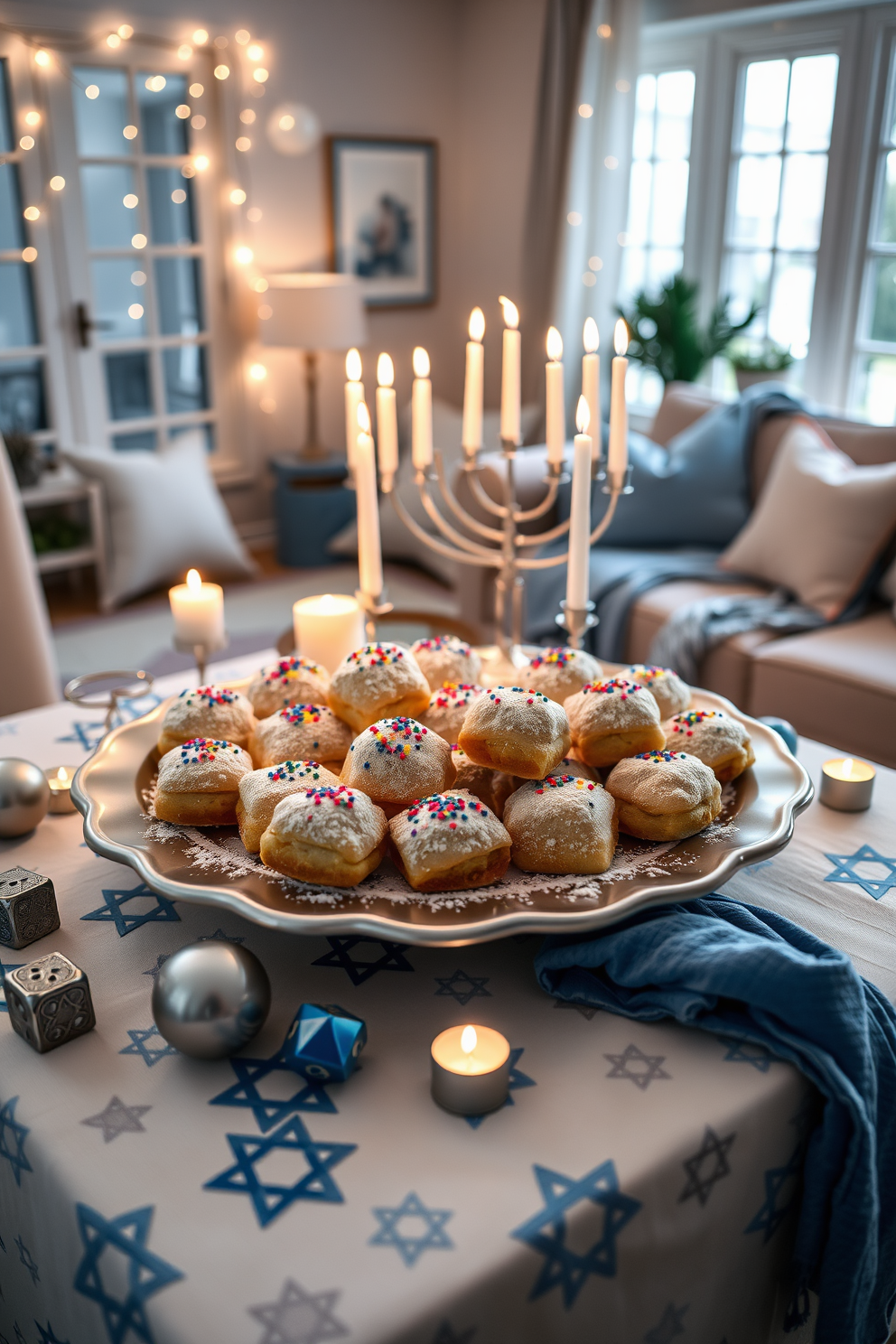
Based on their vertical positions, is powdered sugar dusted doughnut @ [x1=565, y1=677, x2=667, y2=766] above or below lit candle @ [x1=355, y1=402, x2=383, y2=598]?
below

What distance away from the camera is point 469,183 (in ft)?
15.4

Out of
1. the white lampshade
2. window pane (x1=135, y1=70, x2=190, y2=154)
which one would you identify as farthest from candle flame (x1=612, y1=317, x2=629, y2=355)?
window pane (x1=135, y1=70, x2=190, y2=154)

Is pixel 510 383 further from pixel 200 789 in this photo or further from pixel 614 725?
pixel 200 789

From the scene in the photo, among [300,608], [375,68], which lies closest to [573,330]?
[375,68]

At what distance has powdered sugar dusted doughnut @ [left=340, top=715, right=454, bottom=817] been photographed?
3.17ft

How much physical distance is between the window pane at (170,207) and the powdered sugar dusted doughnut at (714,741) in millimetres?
3622

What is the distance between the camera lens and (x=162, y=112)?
12.7 ft

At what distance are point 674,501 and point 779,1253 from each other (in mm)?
2306

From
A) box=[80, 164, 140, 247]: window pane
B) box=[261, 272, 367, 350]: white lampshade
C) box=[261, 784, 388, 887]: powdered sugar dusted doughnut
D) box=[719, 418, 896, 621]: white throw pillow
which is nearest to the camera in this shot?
box=[261, 784, 388, 887]: powdered sugar dusted doughnut

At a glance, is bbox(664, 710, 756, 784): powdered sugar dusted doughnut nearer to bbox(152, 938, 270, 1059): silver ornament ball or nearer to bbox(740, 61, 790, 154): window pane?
bbox(152, 938, 270, 1059): silver ornament ball

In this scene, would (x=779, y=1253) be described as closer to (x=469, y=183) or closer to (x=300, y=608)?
(x=300, y=608)

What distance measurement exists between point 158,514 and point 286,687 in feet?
8.88

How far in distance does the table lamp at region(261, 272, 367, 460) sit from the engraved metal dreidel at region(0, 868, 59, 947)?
10.7ft

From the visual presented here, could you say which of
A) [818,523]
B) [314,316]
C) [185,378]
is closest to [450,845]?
[818,523]
